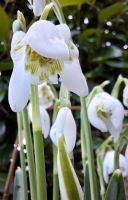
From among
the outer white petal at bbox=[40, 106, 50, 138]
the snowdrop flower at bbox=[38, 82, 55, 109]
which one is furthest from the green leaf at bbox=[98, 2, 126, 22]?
the outer white petal at bbox=[40, 106, 50, 138]

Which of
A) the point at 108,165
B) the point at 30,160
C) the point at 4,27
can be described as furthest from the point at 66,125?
the point at 4,27

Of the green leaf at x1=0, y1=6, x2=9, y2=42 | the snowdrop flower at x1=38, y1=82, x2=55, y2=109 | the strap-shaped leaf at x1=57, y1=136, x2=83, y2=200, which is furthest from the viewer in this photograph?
the green leaf at x1=0, y1=6, x2=9, y2=42

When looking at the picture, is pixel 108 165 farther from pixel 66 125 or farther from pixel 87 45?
pixel 87 45

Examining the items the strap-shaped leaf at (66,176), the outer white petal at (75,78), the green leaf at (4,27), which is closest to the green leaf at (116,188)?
the strap-shaped leaf at (66,176)

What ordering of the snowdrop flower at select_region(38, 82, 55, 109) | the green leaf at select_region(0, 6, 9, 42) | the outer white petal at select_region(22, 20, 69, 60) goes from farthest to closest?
the green leaf at select_region(0, 6, 9, 42), the snowdrop flower at select_region(38, 82, 55, 109), the outer white petal at select_region(22, 20, 69, 60)

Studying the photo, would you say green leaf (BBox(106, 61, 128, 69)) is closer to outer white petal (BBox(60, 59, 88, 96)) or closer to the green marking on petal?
the green marking on petal

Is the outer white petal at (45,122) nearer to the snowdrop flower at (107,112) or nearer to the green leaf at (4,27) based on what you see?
the snowdrop flower at (107,112)

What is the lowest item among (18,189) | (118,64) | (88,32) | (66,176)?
(118,64)
